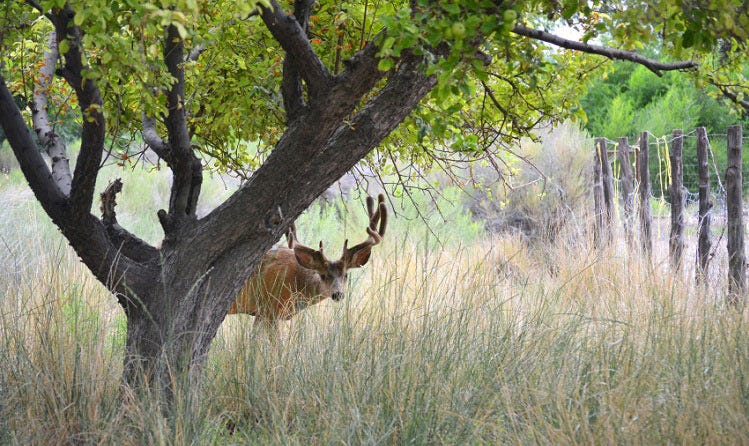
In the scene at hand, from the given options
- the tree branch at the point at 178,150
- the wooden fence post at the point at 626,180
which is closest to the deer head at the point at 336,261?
the tree branch at the point at 178,150

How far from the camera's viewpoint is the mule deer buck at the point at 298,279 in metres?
4.58

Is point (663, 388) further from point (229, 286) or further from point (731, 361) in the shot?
point (229, 286)

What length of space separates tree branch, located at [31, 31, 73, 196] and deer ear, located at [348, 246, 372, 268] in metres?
1.52

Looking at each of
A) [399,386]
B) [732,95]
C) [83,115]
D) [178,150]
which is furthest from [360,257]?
[732,95]

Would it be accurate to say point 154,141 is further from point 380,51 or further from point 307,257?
point 380,51

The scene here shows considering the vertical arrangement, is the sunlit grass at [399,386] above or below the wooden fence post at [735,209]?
below

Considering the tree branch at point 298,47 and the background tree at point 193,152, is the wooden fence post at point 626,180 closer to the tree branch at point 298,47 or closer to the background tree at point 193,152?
the background tree at point 193,152

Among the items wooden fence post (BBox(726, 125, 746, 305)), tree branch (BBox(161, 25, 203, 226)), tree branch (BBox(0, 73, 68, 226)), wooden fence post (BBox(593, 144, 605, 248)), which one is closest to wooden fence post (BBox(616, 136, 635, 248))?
wooden fence post (BBox(593, 144, 605, 248))

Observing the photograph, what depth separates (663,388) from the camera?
3.74 m

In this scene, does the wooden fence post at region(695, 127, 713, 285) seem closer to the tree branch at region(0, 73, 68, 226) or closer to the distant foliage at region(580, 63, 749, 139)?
the tree branch at region(0, 73, 68, 226)

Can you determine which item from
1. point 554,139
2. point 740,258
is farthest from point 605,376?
point 554,139

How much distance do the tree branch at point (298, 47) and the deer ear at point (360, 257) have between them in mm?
1100

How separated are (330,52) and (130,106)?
1112mm

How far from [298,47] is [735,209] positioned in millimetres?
4706
